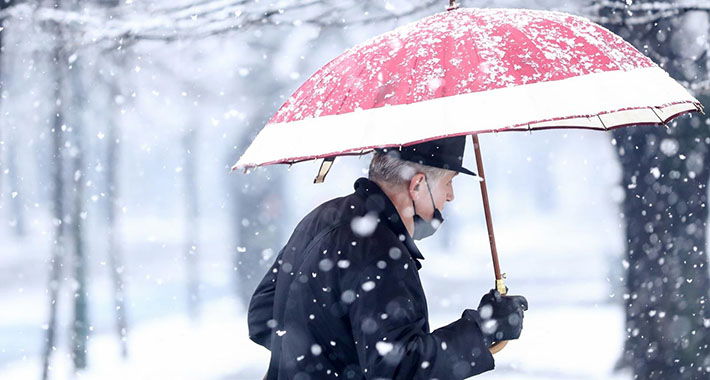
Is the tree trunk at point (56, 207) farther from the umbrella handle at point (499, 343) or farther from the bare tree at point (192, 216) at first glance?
the umbrella handle at point (499, 343)

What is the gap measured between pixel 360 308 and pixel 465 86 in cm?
64

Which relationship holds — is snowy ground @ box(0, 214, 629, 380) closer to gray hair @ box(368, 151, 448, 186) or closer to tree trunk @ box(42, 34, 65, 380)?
tree trunk @ box(42, 34, 65, 380)

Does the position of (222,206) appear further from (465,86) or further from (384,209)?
(465,86)

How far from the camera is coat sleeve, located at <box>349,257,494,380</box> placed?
2516 mm

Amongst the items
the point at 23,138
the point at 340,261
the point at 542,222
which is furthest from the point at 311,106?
the point at 542,222

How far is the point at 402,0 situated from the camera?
1341 cm

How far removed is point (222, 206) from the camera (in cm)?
2784

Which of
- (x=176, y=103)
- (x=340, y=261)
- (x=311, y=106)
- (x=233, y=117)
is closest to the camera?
(x=340, y=261)

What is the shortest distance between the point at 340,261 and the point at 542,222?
35499mm

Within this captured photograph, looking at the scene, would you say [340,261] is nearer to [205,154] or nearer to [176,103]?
[176,103]

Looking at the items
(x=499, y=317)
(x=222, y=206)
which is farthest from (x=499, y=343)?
(x=222, y=206)

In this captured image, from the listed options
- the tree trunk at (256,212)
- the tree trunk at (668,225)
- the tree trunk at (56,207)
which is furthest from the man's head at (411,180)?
the tree trunk at (256,212)

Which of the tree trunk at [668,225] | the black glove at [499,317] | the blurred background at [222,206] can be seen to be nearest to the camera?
the black glove at [499,317]

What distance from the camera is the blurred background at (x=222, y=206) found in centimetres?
697
